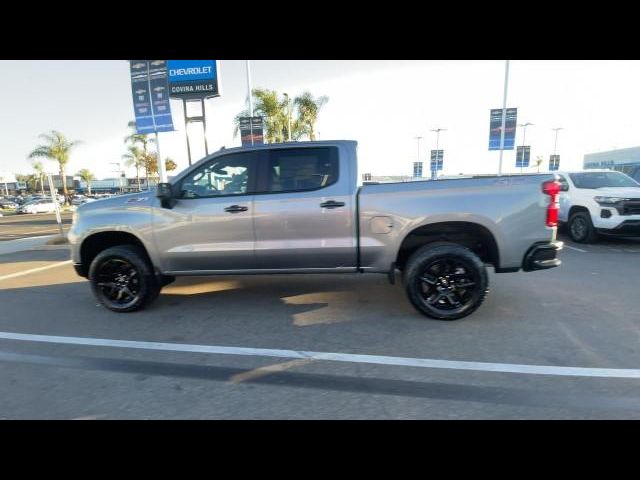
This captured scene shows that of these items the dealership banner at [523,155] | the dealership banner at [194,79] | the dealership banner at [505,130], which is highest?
the dealership banner at [194,79]

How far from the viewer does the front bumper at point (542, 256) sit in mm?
3982

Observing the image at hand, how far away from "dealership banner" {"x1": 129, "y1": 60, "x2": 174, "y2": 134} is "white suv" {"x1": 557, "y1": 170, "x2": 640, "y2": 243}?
12.8m

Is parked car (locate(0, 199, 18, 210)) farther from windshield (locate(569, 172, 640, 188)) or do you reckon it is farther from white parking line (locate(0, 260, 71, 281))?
windshield (locate(569, 172, 640, 188))

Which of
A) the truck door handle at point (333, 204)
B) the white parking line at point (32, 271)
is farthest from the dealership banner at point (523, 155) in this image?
the white parking line at point (32, 271)

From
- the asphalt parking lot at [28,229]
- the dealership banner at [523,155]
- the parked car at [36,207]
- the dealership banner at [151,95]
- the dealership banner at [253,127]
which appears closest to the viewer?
the dealership banner at [151,95]

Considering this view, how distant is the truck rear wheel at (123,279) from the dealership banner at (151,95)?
32.6ft

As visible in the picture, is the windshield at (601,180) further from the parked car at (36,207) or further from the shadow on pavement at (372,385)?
the parked car at (36,207)

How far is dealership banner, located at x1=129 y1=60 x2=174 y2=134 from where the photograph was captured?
12.6 m

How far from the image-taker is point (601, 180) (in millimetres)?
9062

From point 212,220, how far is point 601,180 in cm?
970

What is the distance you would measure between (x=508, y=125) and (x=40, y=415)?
75.2 ft

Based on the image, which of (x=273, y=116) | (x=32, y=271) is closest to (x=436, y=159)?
(x=273, y=116)

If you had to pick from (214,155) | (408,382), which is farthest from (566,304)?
(214,155)

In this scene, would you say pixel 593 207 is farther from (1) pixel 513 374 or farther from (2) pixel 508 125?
(2) pixel 508 125
